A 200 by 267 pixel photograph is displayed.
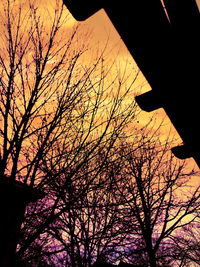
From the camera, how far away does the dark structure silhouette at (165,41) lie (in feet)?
4.42

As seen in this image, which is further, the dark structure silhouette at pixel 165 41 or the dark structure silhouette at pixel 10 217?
the dark structure silhouette at pixel 10 217

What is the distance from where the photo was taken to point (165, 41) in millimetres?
1558

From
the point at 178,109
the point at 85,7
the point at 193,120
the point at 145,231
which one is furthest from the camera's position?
the point at 145,231

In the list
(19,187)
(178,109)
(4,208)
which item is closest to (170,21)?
(178,109)

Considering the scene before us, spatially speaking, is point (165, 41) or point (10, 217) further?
point (10, 217)

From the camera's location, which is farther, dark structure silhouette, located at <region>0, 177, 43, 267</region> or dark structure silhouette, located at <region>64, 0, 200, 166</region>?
dark structure silhouette, located at <region>0, 177, 43, 267</region>

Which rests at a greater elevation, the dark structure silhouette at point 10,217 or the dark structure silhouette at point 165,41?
the dark structure silhouette at point 165,41

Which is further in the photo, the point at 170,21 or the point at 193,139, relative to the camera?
the point at 193,139

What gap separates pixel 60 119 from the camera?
527cm

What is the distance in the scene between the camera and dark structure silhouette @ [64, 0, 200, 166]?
1.35 meters

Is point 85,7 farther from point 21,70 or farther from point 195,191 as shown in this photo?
point 195,191

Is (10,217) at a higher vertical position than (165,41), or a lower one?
lower

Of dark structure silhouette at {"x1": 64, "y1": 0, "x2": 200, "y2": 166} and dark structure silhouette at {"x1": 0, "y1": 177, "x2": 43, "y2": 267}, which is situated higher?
dark structure silhouette at {"x1": 64, "y1": 0, "x2": 200, "y2": 166}

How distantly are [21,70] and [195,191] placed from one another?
10.6m
